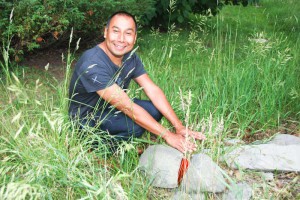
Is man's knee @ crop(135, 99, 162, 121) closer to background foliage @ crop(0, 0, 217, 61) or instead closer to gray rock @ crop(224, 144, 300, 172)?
gray rock @ crop(224, 144, 300, 172)

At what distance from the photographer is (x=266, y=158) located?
2.99m

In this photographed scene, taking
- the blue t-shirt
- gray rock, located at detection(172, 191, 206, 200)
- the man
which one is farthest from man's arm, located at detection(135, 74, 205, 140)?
gray rock, located at detection(172, 191, 206, 200)

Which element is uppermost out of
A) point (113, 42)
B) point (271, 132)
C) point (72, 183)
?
point (113, 42)

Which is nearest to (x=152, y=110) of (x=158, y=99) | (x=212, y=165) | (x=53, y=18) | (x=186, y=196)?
(x=158, y=99)

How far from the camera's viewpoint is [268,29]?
761 cm

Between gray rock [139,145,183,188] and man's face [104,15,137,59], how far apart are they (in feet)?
2.53

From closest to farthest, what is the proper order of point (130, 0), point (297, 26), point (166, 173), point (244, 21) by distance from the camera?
1. point (166, 173)
2. point (130, 0)
3. point (297, 26)
4. point (244, 21)

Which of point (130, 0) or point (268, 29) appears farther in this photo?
point (268, 29)

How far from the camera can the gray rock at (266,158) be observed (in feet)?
9.61

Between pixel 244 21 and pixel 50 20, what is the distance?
507cm

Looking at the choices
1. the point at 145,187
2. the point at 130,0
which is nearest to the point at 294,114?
the point at 145,187

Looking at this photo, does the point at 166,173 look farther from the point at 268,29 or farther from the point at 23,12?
the point at 268,29

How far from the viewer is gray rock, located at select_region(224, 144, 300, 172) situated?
2.93 m

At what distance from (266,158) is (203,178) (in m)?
0.68
